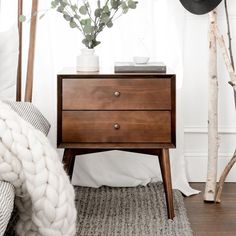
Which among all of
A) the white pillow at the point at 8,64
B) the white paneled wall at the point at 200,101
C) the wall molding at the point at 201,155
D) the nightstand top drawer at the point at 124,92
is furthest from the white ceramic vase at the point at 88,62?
the wall molding at the point at 201,155

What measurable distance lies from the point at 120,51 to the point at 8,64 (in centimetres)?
74

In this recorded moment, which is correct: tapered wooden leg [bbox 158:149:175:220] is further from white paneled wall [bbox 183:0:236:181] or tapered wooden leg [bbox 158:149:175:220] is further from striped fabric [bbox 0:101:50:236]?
white paneled wall [bbox 183:0:236:181]

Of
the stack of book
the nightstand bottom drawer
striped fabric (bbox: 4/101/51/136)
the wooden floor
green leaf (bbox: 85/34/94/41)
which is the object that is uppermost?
green leaf (bbox: 85/34/94/41)

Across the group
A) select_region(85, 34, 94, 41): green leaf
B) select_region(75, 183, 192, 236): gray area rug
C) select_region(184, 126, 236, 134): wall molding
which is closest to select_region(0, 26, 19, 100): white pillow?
select_region(85, 34, 94, 41): green leaf

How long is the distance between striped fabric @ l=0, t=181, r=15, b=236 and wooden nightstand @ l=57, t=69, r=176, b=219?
93 centimetres

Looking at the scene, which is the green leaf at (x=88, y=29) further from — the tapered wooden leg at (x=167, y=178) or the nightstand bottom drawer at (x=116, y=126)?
the tapered wooden leg at (x=167, y=178)

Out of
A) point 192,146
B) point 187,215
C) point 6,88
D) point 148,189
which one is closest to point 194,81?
point 192,146

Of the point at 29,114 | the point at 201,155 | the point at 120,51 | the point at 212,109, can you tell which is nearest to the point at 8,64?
the point at 29,114

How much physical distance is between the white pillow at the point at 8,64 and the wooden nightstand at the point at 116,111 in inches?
8.0

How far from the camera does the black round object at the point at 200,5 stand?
263 cm

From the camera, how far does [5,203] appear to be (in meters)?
1.26

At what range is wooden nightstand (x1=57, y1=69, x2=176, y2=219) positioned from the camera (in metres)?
2.25

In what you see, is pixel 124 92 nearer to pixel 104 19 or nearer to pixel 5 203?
pixel 104 19

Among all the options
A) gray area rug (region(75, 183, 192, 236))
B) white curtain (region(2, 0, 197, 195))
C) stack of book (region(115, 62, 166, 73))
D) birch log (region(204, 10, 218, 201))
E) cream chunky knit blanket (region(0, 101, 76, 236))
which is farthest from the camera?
white curtain (region(2, 0, 197, 195))
